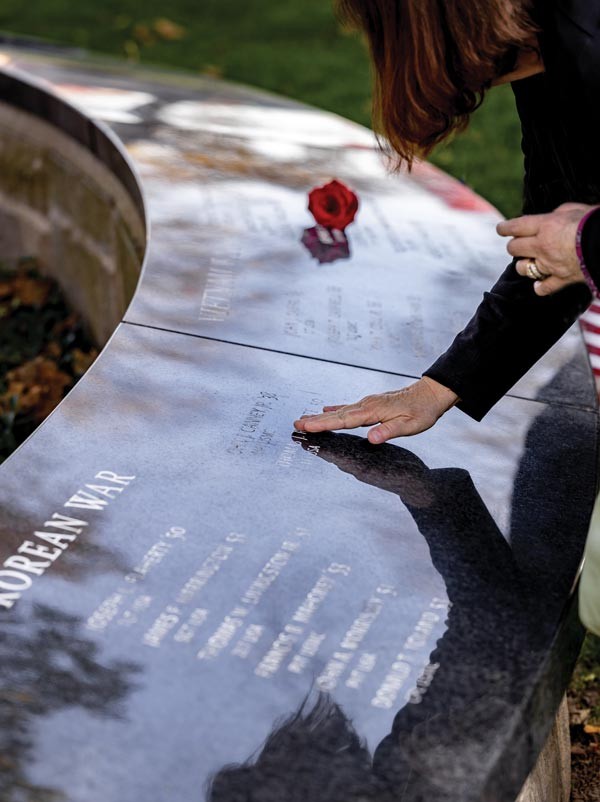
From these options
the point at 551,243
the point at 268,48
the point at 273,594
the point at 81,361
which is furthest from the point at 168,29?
the point at 273,594

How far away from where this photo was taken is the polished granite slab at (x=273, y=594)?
1621mm

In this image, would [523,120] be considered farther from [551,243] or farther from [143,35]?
[143,35]

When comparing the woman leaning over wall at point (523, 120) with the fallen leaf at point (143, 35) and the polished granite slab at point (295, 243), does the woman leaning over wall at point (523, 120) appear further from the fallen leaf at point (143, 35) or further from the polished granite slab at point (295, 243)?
the fallen leaf at point (143, 35)

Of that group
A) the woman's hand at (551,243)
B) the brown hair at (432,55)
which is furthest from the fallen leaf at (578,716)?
the brown hair at (432,55)

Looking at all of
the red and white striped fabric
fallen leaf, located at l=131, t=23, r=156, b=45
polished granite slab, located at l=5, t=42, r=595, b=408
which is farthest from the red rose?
fallen leaf, located at l=131, t=23, r=156, b=45

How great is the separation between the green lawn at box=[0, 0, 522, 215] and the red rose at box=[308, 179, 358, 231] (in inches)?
100

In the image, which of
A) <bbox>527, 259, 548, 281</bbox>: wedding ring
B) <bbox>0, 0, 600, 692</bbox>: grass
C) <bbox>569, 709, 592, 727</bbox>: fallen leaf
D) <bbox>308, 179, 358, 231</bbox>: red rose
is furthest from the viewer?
<bbox>0, 0, 600, 692</bbox>: grass

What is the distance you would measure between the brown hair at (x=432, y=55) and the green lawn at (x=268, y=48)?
3885mm

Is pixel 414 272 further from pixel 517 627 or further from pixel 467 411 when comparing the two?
pixel 517 627

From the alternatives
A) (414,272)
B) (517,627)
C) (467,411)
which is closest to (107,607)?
(517,627)

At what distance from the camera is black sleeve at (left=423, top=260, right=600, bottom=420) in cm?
234

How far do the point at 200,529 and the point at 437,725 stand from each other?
24.5 inches

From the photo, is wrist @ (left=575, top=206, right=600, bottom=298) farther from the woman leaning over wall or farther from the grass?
the grass

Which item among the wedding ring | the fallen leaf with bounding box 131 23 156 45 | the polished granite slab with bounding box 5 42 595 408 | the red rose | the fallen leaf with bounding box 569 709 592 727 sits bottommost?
the fallen leaf with bounding box 131 23 156 45
